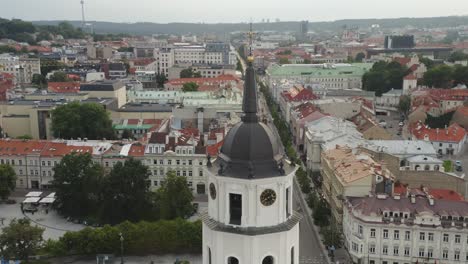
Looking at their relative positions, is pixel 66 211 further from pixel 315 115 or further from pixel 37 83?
pixel 37 83

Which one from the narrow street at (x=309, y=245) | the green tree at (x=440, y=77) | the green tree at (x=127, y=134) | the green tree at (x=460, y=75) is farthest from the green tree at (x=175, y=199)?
the green tree at (x=460, y=75)

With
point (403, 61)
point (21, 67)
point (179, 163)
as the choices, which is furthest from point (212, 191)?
point (403, 61)

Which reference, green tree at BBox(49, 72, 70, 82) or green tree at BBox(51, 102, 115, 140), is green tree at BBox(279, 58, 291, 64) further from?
green tree at BBox(51, 102, 115, 140)

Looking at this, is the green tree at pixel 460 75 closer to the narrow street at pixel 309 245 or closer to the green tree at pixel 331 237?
the narrow street at pixel 309 245

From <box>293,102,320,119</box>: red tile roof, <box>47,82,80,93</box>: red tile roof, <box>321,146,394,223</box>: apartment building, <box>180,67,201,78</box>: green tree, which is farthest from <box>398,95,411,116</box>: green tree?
<box>47,82,80,93</box>: red tile roof

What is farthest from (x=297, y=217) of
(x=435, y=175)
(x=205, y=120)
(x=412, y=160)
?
(x=205, y=120)

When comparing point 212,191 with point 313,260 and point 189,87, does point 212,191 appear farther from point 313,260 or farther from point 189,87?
point 189,87
